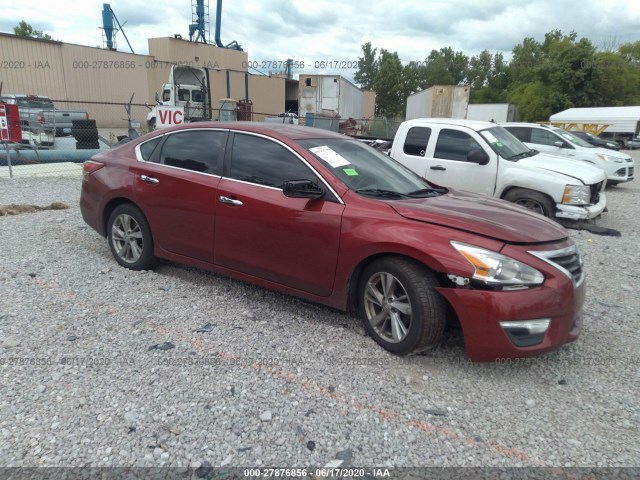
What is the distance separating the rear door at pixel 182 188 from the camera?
13.8 feet

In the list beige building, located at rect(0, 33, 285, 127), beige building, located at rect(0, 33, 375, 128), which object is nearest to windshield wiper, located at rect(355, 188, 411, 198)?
beige building, located at rect(0, 33, 375, 128)

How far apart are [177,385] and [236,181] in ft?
5.95

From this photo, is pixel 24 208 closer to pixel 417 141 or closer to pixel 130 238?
pixel 130 238

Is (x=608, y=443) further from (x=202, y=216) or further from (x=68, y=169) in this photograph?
(x=68, y=169)

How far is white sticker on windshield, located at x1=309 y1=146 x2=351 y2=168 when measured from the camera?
3848mm

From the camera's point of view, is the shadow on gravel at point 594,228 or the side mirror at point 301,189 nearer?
the side mirror at point 301,189

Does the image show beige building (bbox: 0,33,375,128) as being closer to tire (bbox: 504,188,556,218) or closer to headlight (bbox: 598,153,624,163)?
headlight (bbox: 598,153,624,163)

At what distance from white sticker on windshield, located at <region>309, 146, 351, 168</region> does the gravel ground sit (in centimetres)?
130

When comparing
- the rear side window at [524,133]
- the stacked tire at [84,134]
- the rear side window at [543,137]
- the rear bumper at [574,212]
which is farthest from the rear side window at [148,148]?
the stacked tire at [84,134]

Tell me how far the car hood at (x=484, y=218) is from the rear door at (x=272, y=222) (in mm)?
593

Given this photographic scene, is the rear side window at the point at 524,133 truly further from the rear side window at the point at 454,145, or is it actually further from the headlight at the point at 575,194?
the headlight at the point at 575,194

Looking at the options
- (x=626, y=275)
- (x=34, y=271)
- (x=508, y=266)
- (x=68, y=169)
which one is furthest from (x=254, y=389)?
(x=68, y=169)

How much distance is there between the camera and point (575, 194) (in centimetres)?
709

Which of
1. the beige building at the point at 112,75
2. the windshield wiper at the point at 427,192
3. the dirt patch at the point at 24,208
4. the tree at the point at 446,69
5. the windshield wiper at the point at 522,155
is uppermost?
the tree at the point at 446,69
